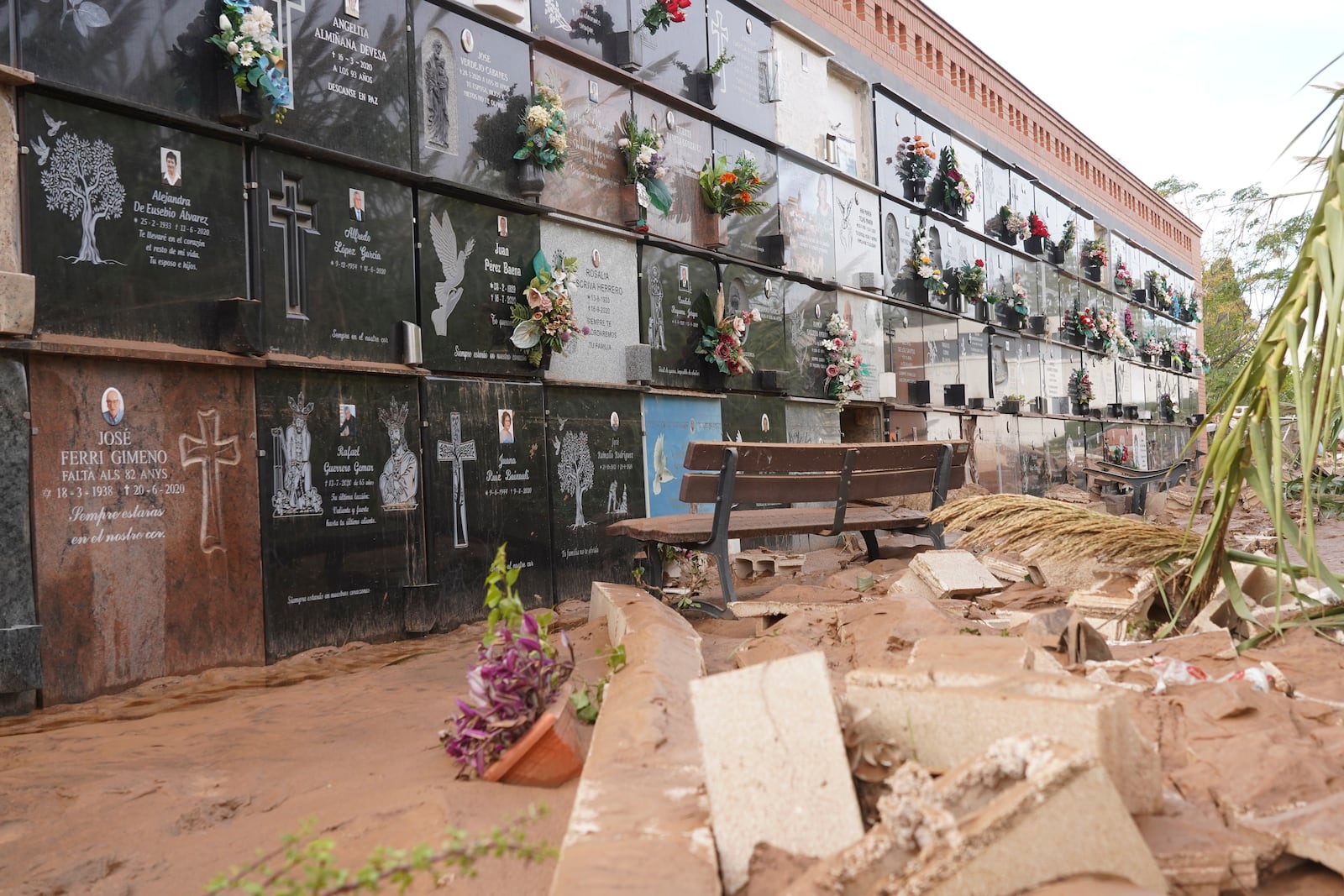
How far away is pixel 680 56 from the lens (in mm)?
10148

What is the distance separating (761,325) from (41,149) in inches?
279

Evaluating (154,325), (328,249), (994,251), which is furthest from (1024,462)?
(154,325)

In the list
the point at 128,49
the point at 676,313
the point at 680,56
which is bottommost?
the point at 676,313

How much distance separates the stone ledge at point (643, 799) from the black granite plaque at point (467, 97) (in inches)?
188

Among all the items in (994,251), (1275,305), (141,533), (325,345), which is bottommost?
(141,533)

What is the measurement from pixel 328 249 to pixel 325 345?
58 centimetres

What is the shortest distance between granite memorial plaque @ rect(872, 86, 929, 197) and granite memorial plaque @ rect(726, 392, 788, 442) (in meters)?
4.18

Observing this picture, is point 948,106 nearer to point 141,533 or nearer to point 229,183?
point 229,183

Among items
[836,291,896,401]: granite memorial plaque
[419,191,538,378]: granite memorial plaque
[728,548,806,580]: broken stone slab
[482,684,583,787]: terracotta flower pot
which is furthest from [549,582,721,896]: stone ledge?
[836,291,896,401]: granite memorial plaque

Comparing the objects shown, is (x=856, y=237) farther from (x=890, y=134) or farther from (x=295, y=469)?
(x=295, y=469)

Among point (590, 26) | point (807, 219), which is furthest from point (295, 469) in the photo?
point (807, 219)

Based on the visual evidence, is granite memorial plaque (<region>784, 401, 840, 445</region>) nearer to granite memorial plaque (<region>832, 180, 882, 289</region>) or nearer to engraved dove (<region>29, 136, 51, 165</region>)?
granite memorial plaque (<region>832, 180, 882, 289</region>)

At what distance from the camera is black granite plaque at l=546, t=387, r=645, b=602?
8047mm

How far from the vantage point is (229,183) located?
5895 millimetres
